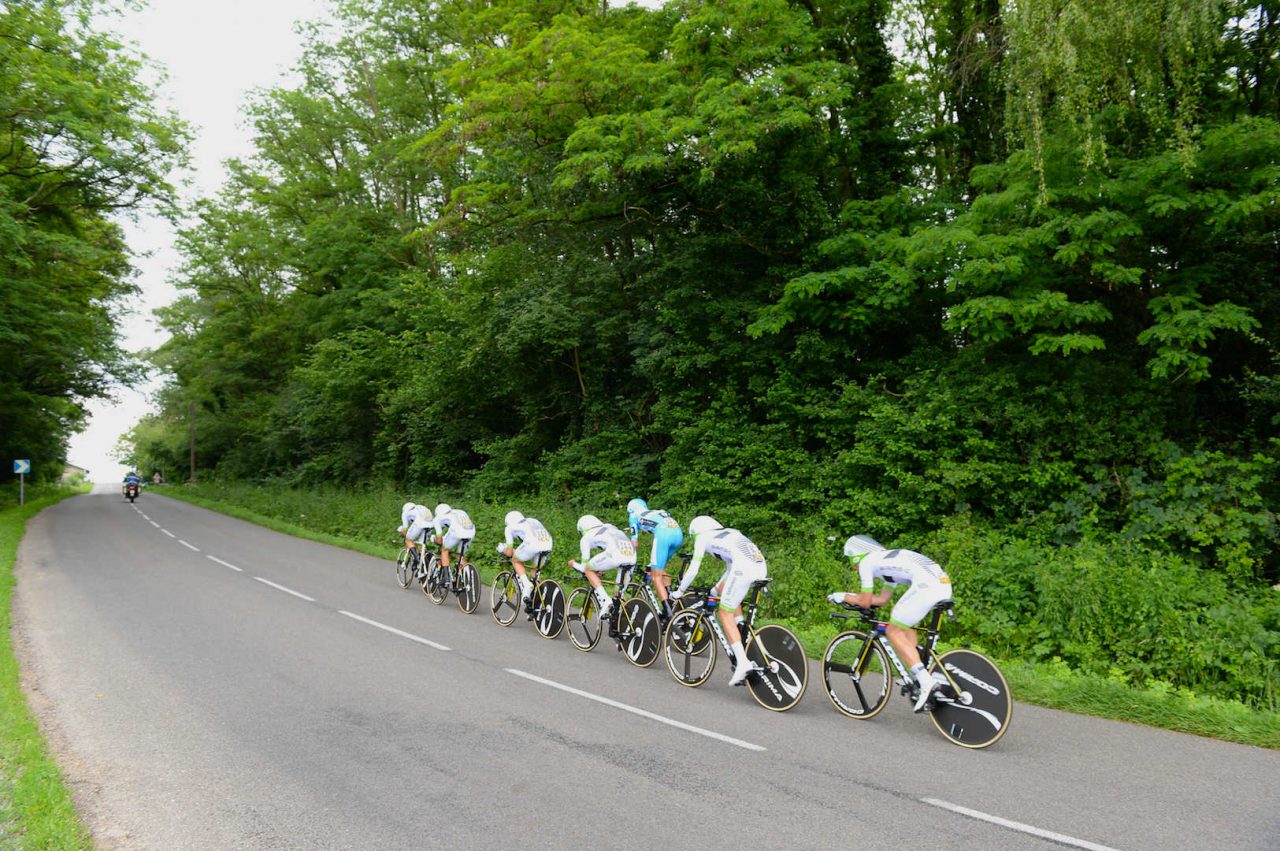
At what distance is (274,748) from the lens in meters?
5.54

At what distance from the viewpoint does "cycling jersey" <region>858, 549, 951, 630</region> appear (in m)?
5.95

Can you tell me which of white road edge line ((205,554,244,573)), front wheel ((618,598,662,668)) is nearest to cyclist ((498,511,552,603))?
front wheel ((618,598,662,668))

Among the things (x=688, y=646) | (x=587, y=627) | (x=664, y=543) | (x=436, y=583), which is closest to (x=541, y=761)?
(x=688, y=646)

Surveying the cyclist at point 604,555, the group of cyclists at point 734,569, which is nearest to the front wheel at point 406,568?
the group of cyclists at point 734,569

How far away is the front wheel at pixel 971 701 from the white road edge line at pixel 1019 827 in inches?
46.5

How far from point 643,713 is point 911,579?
2.53 m

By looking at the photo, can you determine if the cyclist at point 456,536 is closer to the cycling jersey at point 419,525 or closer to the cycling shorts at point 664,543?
the cycling jersey at point 419,525

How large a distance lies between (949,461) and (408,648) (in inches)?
313

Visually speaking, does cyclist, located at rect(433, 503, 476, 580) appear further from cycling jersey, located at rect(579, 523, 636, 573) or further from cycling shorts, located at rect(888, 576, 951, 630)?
cycling shorts, located at rect(888, 576, 951, 630)

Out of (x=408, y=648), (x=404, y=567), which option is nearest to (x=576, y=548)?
(x=404, y=567)

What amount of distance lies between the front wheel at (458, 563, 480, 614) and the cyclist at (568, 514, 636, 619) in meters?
3.10

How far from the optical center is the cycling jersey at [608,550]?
28.8 feet

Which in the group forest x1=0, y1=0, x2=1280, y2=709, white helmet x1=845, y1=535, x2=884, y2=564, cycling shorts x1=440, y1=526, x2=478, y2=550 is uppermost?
forest x1=0, y1=0, x2=1280, y2=709

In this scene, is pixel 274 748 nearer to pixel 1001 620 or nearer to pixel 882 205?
→ pixel 1001 620
